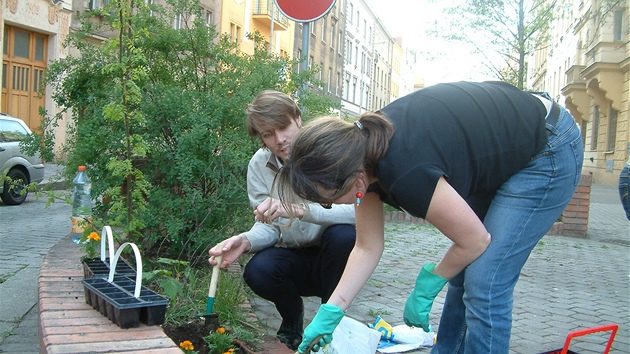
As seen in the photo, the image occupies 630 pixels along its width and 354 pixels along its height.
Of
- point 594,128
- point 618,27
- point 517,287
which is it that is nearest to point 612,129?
point 594,128

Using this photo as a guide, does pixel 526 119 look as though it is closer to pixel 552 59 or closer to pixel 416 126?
pixel 416 126

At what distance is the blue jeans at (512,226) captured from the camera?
2102 millimetres

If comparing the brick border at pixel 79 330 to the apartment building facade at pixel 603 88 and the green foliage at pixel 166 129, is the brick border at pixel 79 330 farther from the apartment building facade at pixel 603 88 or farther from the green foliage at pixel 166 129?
the apartment building facade at pixel 603 88

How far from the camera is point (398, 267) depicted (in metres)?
5.80

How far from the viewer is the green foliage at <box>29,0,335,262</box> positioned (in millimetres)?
3596

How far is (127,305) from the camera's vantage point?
2215 mm

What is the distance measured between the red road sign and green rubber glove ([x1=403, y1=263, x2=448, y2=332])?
3.08m

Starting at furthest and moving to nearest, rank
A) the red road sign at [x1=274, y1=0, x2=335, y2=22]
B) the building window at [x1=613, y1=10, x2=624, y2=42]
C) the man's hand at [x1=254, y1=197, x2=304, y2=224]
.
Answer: the building window at [x1=613, y1=10, x2=624, y2=42] < the red road sign at [x1=274, y1=0, x2=335, y2=22] < the man's hand at [x1=254, y1=197, x2=304, y2=224]

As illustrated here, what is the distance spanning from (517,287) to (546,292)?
22cm

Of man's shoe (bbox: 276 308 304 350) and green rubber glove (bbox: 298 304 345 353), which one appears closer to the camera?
green rubber glove (bbox: 298 304 345 353)

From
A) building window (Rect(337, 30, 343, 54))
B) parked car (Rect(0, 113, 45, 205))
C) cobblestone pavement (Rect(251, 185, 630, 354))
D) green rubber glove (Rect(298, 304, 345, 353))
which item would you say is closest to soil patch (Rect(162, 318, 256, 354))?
cobblestone pavement (Rect(251, 185, 630, 354))

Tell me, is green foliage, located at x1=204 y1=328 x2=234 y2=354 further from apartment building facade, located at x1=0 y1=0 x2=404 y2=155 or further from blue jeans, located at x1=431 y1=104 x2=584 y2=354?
apartment building facade, located at x1=0 y1=0 x2=404 y2=155

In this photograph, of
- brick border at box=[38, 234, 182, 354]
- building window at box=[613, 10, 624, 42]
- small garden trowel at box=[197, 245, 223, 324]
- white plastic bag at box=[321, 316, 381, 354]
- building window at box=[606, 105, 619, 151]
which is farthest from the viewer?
building window at box=[606, 105, 619, 151]

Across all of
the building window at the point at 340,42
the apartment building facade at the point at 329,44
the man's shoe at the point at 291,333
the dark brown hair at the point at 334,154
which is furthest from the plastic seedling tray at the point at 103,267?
→ the building window at the point at 340,42
